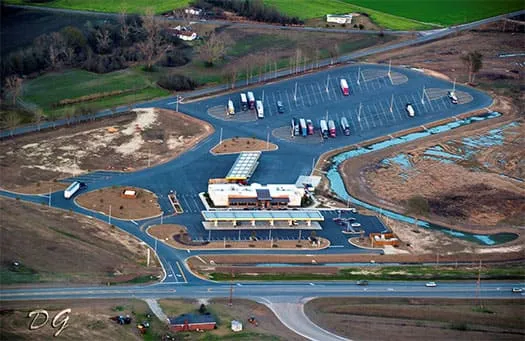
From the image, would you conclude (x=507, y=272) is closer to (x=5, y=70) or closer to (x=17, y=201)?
(x=17, y=201)

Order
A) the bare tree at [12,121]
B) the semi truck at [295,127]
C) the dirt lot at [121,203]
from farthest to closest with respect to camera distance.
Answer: the semi truck at [295,127] → the bare tree at [12,121] → the dirt lot at [121,203]

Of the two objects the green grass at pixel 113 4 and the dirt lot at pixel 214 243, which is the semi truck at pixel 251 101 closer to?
the dirt lot at pixel 214 243

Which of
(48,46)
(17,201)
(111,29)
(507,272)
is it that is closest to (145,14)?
(111,29)

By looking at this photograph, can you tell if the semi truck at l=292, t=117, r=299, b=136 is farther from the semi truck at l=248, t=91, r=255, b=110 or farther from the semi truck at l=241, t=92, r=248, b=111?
the semi truck at l=241, t=92, r=248, b=111

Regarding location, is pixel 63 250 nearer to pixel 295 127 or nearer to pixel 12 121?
pixel 12 121

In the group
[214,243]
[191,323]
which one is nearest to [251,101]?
[214,243]

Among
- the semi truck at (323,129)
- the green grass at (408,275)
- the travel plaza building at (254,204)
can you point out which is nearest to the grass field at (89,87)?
the semi truck at (323,129)
